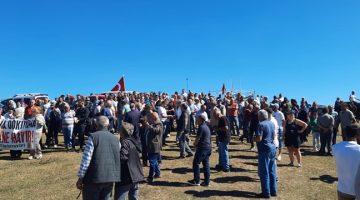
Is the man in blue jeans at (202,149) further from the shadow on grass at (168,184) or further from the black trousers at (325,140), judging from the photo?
the black trousers at (325,140)

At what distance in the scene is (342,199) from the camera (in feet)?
18.5

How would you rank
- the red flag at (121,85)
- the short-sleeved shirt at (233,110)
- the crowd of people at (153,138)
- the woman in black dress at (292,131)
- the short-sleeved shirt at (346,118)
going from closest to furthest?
the crowd of people at (153,138), the woman in black dress at (292,131), the short-sleeved shirt at (346,118), the short-sleeved shirt at (233,110), the red flag at (121,85)

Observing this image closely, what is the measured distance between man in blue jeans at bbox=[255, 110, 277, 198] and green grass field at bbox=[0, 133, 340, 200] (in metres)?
0.62

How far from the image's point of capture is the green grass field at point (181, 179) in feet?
33.3

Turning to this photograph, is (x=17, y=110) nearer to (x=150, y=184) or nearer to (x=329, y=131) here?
(x=150, y=184)

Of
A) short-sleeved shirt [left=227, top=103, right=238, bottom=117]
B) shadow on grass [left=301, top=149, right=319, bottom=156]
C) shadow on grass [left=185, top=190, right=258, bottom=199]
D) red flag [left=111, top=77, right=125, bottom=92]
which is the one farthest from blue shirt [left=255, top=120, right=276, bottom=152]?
red flag [left=111, top=77, right=125, bottom=92]

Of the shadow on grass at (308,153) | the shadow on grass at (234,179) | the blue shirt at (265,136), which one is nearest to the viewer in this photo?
the blue shirt at (265,136)

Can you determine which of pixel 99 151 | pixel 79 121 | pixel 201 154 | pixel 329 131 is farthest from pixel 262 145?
pixel 79 121

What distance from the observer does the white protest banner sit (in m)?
14.7

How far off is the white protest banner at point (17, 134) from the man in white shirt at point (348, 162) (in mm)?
12449

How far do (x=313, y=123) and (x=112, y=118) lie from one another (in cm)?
943

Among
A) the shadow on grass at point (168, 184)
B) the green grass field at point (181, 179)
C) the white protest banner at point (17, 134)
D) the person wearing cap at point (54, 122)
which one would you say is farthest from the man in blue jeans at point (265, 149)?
the person wearing cap at point (54, 122)

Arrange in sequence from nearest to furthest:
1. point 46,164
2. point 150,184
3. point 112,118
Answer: point 150,184, point 46,164, point 112,118

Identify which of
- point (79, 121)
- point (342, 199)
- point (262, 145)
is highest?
point (79, 121)
